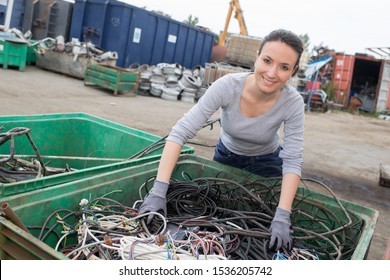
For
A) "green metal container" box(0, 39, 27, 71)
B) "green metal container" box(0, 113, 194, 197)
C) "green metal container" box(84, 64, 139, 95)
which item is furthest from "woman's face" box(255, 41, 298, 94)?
"green metal container" box(0, 39, 27, 71)

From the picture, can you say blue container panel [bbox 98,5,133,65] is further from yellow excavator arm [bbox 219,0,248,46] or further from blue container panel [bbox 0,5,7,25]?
yellow excavator arm [bbox 219,0,248,46]

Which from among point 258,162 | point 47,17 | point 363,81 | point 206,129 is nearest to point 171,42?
point 47,17

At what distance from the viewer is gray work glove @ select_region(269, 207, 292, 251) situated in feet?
5.80

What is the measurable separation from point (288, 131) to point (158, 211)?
33.0 inches

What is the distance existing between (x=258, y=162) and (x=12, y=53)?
354 inches

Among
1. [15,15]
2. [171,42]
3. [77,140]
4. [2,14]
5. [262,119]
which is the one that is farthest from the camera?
[171,42]

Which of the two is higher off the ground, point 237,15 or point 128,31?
point 237,15

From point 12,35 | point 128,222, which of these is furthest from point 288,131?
point 12,35

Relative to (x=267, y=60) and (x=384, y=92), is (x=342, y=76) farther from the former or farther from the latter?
(x=267, y=60)

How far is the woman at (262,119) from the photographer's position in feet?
6.22

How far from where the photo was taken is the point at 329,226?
2111mm

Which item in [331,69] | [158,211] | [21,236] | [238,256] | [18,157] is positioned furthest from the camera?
[331,69]

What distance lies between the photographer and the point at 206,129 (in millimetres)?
7270

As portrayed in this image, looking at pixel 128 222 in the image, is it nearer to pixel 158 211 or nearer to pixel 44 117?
pixel 158 211
